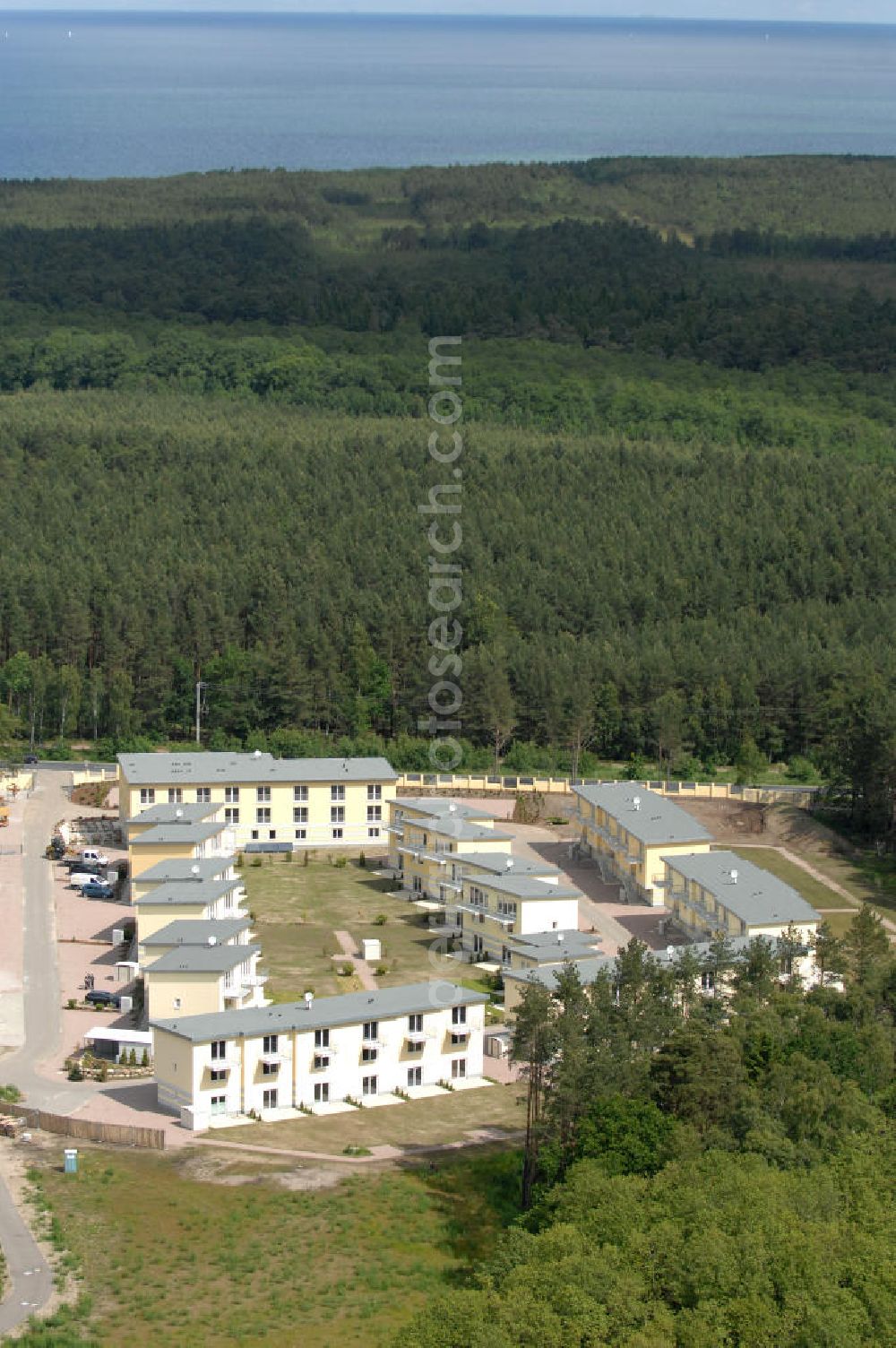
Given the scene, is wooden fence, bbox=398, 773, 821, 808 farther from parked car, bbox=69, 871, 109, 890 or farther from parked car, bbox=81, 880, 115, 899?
parked car, bbox=81, 880, 115, 899

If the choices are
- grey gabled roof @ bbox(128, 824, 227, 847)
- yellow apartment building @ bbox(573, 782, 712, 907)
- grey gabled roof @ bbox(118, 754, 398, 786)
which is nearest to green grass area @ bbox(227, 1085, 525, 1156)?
yellow apartment building @ bbox(573, 782, 712, 907)

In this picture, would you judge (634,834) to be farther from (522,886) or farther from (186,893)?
(186,893)

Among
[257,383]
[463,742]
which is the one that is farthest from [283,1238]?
[257,383]

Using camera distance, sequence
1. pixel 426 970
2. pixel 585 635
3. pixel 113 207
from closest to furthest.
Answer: pixel 426 970, pixel 585 635, pixel 113 207

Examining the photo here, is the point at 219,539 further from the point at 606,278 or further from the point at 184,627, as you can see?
the point at 606,278

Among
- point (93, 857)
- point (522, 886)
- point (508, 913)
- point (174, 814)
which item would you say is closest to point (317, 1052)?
point (508, 913)

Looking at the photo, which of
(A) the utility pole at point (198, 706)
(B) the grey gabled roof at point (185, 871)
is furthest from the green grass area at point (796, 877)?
(A) the utility pole at point (198, 706)
